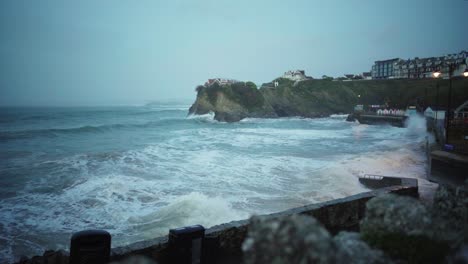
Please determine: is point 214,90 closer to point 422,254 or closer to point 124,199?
point 124,199

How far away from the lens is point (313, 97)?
9844 cm

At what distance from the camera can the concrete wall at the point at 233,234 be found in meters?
4.86

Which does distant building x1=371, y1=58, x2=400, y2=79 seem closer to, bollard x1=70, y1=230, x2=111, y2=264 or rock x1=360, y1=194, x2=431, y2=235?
rock x1=360, y1=194, x2=431, y2=235

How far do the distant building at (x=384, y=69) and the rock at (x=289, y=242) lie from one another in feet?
521

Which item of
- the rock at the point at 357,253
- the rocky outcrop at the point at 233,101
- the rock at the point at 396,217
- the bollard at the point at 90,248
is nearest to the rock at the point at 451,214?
the rock at the point at 396,217

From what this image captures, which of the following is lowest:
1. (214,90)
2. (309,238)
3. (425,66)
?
(309,238)

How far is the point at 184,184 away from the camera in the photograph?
15.0m

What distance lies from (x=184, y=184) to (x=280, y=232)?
13.9 m

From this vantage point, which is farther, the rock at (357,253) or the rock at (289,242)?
the rock at (357,253)

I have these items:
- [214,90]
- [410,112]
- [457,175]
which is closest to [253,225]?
[457,175]

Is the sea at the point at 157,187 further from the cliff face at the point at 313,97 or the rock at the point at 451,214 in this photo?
the cliff face at the point at 313,97

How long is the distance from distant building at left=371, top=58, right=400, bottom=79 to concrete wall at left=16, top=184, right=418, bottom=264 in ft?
503

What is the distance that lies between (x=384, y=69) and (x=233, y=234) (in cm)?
16263

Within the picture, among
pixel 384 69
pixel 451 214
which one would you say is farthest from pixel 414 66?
pixel 451 214
